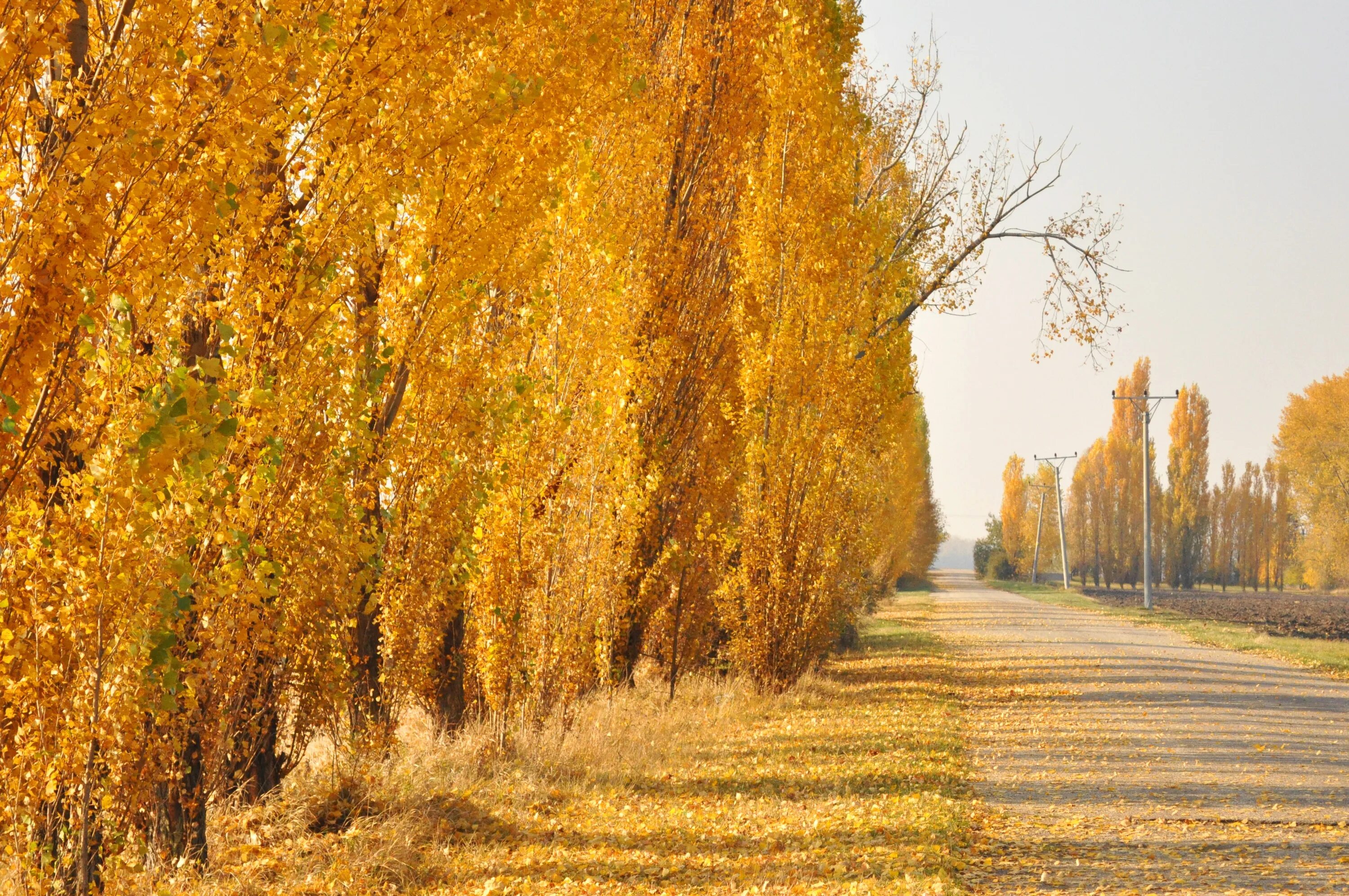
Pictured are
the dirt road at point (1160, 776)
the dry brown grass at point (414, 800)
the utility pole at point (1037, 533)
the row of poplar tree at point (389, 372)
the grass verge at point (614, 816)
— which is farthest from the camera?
the utility pole at point (1037, 533)

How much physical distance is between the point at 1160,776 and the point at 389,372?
682 cm

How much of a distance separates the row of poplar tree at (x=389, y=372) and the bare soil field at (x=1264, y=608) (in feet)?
61.6

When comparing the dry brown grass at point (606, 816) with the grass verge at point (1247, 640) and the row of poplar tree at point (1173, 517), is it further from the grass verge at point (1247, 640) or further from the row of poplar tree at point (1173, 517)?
the row of poplar tree at point (1173, 517)

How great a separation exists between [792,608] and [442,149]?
8451 mm

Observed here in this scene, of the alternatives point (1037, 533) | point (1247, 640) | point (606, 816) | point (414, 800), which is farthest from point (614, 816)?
point (1037, 533)

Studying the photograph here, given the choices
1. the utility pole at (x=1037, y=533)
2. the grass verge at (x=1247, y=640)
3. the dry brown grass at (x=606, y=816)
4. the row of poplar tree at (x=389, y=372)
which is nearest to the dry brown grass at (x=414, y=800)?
the dry brown grass at (x=606, y=816)

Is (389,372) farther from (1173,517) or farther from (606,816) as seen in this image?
(1173,517)

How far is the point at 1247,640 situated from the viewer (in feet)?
73.2

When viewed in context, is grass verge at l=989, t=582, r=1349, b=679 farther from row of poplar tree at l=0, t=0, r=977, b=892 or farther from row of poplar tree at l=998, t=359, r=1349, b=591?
row of poplar tree at l=998, t=359, r=1349, b=591

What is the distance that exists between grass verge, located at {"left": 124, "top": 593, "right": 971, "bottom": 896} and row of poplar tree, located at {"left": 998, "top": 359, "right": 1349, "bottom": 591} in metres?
60.9

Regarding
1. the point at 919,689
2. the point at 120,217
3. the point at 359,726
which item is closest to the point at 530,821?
the point at 359,726

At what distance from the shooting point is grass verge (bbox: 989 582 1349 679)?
18484mm

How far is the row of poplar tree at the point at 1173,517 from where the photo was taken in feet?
222

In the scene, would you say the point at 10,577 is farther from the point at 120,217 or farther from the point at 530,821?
→ the point at 530,821
